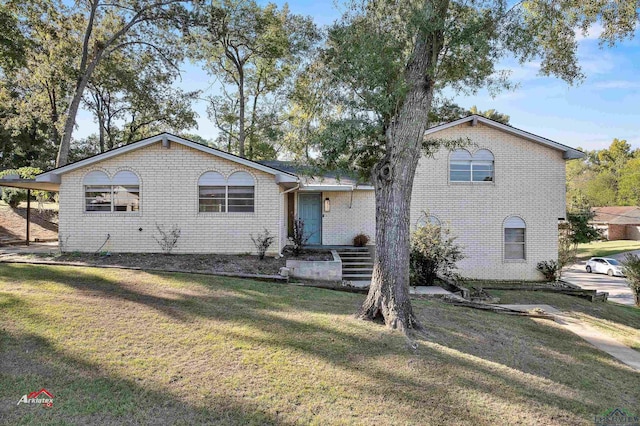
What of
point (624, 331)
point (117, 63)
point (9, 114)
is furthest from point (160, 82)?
point (624, 331)

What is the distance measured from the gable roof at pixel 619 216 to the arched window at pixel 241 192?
44.4 meters

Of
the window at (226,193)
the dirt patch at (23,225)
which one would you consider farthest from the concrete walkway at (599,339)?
the dirt patch at (23,225)

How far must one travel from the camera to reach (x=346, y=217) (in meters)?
15.5

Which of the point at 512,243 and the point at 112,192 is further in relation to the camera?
the point at 512,243

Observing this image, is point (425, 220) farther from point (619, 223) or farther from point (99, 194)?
point (619, 223)

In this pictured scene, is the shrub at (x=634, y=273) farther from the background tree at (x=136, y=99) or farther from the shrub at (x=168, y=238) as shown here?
the background tree at (x=136, y=99)

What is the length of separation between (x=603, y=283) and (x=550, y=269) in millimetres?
10897

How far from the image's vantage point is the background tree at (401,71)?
6129 mm

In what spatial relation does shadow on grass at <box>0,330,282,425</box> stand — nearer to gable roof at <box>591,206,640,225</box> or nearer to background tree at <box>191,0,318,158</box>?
background tree at <box>191,0,318,158</box>

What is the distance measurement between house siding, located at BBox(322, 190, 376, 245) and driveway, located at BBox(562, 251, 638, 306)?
12528 mm

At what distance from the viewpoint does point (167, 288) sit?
755cm

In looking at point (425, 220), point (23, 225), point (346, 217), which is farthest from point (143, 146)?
point (23, 225)

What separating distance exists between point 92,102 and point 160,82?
8475mm

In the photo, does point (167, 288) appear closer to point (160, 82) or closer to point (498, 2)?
point (498, 2)
